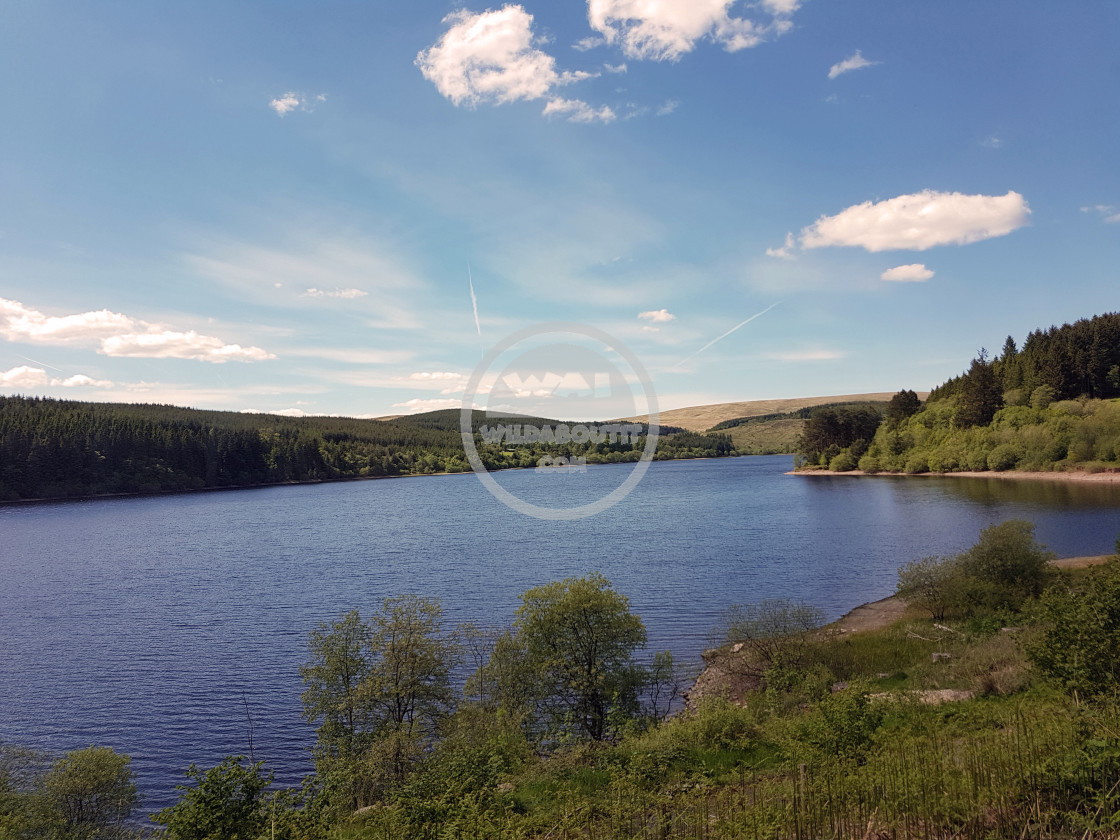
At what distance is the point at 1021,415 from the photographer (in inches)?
4279

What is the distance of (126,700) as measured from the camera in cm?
2936

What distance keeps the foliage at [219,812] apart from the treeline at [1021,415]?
379 feet

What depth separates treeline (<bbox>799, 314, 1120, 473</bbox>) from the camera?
9650 centimetres

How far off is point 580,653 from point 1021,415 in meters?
119

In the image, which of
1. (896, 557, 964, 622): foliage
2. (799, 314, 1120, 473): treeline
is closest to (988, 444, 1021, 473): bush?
(799, 314, 1120, 473): treeline

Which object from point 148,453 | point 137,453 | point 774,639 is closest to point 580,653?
point 774,639

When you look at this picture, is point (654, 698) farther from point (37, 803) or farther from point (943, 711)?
point (37, 803)

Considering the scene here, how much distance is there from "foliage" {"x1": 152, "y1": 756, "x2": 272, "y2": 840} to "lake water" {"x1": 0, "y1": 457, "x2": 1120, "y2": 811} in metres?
12.2

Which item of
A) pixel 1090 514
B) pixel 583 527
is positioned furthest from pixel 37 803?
pixel 1090 514

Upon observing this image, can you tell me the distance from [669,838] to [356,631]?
20130mm

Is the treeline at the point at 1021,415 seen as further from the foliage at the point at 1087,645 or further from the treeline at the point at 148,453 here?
the foliage at the point at 1087,645

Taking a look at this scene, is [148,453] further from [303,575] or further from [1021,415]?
[1021,415]

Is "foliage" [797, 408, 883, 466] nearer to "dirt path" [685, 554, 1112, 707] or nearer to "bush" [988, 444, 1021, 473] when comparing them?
"bush" [988, 444, 1021, 473]

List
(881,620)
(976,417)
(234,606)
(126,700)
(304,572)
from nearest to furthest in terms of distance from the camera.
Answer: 1. (126,700)
2. (881,620)
3. (234,606)
4. (304,572)
5. (976,417)
